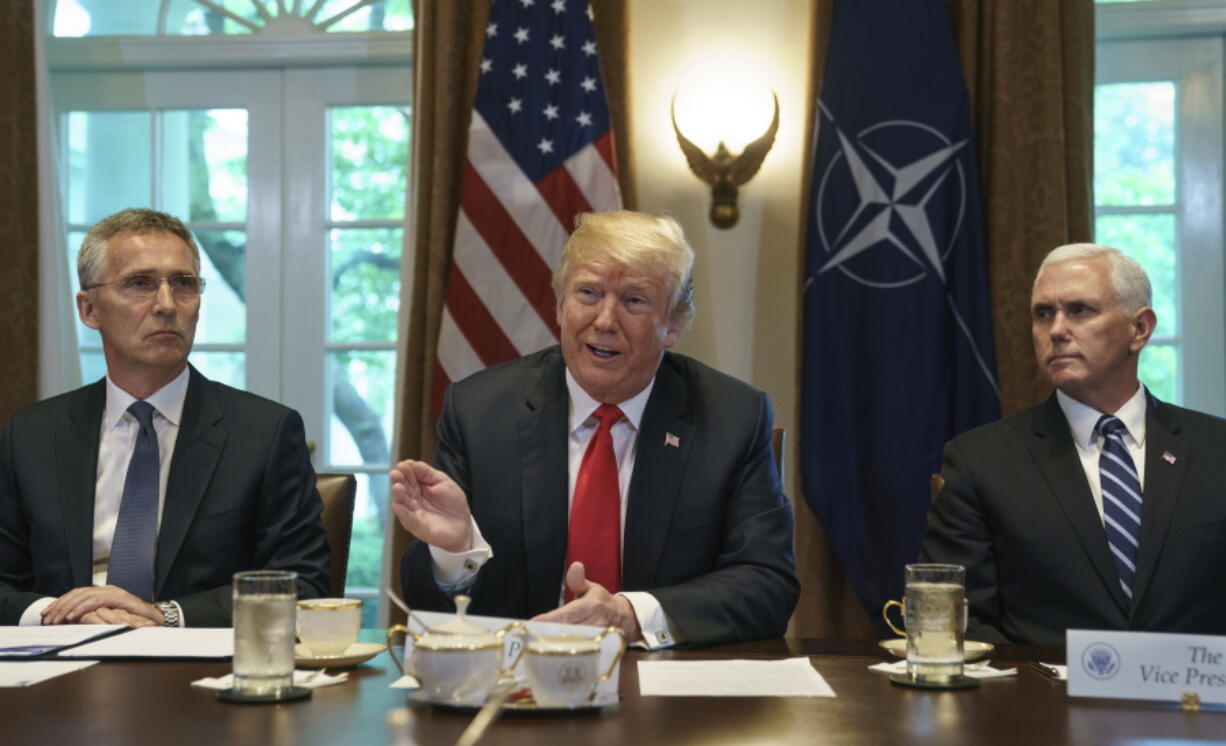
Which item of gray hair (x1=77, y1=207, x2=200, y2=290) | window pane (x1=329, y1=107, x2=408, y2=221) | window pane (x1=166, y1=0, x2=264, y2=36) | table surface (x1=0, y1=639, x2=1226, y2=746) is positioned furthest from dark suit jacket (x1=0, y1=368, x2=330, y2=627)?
window pane (x1=166, y1=0, x2=264, y2=36)

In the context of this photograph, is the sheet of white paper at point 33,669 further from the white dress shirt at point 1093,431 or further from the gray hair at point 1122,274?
the gray hair at point 1122,274

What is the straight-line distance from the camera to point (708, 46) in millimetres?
4422

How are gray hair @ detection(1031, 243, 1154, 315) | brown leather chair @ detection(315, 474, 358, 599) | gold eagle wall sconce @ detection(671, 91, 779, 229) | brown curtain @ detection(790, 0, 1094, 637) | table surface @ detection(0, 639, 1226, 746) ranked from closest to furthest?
table surface @ detection(0, 639, 1226, 746), brown leather chair @ detection(315, 474, 358, 599), gray hair @ detection(1031, 243, 1154, 315), brown curtain @ detection(790, 0, 1094, 637), gold eagle wall sconce @ detection(671, 91, 779, 229)

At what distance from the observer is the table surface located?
1398 millimetres

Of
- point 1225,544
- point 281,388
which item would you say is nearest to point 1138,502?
point 1225,544

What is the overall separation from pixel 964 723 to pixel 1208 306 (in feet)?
10.9

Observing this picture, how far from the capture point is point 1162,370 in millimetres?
4410

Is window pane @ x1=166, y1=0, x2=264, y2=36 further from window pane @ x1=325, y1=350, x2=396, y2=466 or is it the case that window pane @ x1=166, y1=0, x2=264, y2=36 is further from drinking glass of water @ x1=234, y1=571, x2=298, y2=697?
drinking glass of water @ x1=234, y1=571, x2=298, y2=697

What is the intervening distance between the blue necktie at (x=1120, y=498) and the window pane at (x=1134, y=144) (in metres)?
2.02

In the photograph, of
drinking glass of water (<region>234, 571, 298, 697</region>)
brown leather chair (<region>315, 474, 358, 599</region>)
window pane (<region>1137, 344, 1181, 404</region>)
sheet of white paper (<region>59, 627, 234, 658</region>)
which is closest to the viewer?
drinking glass of water (<region>234, 571, 298, 697</region>)

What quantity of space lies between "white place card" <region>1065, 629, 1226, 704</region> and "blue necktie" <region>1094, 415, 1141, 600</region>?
931 millimetres

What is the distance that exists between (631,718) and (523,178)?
2.90 meters

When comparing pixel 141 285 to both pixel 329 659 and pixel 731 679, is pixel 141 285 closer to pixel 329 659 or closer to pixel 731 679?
pixel 329 659

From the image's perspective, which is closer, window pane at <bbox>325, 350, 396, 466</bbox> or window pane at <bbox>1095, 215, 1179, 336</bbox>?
window pane at <bbox>1095, 215, 1179, 336</bbox>
